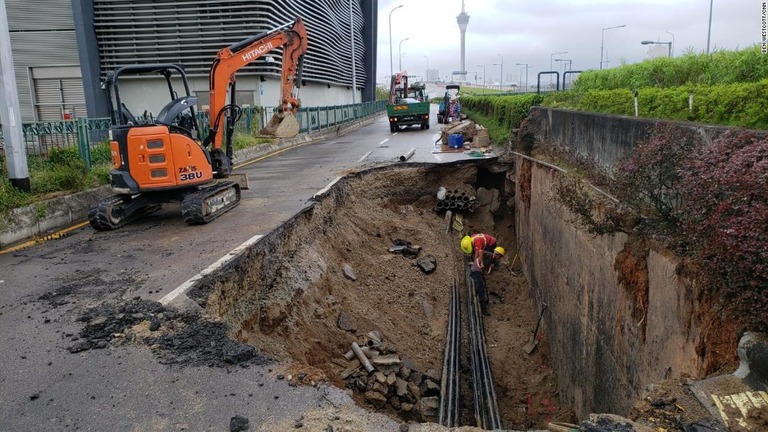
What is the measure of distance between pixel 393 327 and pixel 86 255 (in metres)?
4.82

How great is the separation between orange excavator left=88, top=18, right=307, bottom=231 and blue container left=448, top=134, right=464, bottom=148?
9.56m

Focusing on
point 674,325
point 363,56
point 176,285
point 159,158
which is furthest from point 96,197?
point 363,56

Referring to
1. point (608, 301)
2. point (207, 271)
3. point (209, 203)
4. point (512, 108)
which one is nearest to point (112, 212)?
point (209, 203)

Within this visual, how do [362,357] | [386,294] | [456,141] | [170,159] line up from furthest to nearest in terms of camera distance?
[456,141]
[386,294]
[170,159]
[362,357]

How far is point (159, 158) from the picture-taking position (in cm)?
891

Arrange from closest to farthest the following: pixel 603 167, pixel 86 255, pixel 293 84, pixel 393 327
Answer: pixel 86 255, pixel 603 167, pixel 393 327, pixel 293 84

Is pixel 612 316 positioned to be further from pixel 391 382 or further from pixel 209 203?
pixel 209 203

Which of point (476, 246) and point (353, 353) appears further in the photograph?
point (476, 246)

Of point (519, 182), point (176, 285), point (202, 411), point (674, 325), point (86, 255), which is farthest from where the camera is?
point (519, 182)

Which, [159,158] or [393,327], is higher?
[159,158]

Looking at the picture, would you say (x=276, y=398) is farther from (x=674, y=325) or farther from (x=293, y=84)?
(x=293, y=84)

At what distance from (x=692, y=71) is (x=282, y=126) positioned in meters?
10.8

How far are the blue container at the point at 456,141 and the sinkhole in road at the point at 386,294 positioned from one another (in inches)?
105

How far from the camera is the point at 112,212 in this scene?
9156 millimetres
